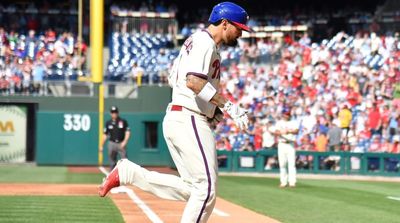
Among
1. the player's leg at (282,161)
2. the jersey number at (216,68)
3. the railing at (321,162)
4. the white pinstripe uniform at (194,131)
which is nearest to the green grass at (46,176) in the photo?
the player's leg at (282,161)

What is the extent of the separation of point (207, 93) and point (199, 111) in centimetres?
32

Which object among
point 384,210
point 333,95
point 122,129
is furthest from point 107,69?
point 384,210

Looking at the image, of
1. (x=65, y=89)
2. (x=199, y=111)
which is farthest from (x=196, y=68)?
(x=65, y=89)

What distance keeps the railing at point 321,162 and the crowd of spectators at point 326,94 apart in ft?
1.20

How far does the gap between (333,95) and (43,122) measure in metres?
9.23

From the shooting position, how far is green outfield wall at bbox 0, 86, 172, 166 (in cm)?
2800

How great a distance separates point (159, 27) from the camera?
1350 inches

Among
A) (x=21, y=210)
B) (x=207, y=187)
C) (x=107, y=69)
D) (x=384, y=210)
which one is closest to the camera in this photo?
(x=207, y=187)

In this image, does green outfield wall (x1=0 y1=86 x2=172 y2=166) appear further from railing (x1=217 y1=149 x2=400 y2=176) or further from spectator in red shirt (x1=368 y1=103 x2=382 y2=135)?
spectator in red shirt (x1=368 y1=103 x2=382 y2=135)

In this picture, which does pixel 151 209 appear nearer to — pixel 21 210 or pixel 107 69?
pixel 21 210

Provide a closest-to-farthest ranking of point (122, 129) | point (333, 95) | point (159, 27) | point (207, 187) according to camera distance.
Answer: point (207, 187)
point (122, 129)
point (333, 95)
point (159, 27)

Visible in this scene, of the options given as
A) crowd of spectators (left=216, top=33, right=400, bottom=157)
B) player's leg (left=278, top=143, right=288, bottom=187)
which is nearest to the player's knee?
player's leg (left=278, top=143, right=288, bottom=187)

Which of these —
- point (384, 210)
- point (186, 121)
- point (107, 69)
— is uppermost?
point (107, 69)

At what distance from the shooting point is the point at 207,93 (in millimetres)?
Answer: 6520
